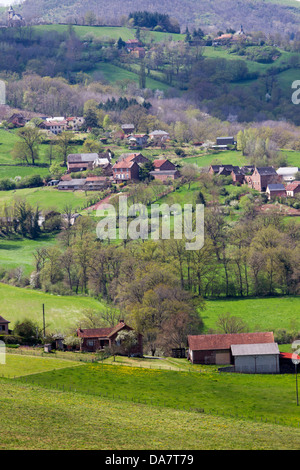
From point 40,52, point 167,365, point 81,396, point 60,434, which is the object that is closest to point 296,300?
point 167,365

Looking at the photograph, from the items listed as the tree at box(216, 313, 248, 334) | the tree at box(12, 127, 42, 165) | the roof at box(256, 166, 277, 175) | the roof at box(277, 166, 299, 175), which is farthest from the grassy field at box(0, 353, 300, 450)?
the tree at box(12, 127, 42, 165)

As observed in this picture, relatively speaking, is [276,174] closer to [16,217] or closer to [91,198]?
[91,198]

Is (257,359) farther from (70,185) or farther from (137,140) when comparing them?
(137,140)

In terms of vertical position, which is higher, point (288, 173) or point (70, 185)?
point (288, 173)

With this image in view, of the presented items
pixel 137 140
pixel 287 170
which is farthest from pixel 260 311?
pixel 137 140

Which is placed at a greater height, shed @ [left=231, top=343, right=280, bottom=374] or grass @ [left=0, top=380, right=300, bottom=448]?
shed @ [left=231, top=343, right=280, bottom=374]

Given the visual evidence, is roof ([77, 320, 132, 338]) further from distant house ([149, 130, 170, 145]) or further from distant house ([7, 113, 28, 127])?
distant house ([7, 113, 28, 127])
